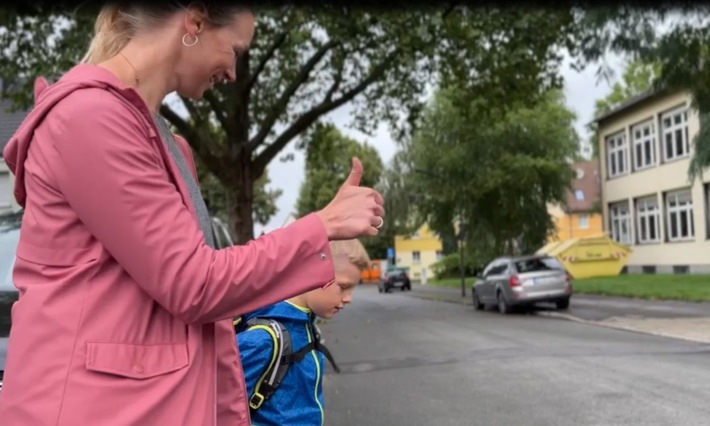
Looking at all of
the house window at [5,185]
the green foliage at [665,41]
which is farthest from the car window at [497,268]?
the house window at [5,185]

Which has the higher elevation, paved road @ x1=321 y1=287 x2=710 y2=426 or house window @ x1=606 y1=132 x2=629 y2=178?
house window @ x1=606 y1=132 x2=629 y2=178

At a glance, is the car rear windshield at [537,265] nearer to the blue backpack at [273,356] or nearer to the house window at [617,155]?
the blue backpack at [273,356]

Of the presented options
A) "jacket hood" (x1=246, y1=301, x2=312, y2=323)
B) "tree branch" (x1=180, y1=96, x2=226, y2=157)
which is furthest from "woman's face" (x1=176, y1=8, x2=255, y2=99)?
"tree branch" (x1=180, y1=96, x2=226, y2=157)

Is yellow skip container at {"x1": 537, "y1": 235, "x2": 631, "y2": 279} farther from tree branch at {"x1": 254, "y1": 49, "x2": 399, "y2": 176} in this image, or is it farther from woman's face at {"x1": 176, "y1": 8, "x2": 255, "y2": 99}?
woman's face at {"x1": 176, "y1": 8, "x2": 255, "y2": 99}

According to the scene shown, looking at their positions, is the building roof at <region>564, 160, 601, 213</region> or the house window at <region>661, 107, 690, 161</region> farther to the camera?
the building roof at <region>564, 160, 601, 213</region>

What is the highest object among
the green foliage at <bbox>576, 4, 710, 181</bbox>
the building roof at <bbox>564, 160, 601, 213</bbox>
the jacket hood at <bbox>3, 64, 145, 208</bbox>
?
the building roof at <bbox>564, 160, 601, 213</bbox>

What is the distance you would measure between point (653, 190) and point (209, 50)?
41580mm

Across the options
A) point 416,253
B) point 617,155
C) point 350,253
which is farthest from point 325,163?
point 416,253

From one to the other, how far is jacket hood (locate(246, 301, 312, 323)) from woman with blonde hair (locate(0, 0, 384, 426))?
1.25m

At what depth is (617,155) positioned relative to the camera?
44562 millimetres

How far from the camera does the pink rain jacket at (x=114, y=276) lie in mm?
1285

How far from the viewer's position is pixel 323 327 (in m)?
20.1

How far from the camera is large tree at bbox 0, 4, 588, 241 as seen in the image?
16.4m

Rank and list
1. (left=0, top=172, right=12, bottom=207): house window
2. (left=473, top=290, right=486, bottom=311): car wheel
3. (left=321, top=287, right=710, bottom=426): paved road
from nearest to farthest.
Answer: (left=0, top=172, right=12, bottom=207): house window < (left=321, top=287, right=710, bottom=426): paved road < (left=473, top=290, right=486, bottom=311): car wheel
